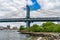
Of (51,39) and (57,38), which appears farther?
(57,38)

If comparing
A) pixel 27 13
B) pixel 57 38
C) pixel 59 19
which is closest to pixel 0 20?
pixel 27 13

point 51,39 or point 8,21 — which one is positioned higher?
point 51,39

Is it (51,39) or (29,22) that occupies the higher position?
(51,39)

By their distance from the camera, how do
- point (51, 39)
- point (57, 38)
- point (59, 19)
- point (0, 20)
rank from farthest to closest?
point (0, 20), point (59, 19), point (57, 38), point (51, 39)

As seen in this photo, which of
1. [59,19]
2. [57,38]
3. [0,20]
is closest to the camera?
[57,38]

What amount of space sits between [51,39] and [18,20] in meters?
99.4

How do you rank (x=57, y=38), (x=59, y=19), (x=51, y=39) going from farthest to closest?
(x=59, y=19), (x=57, y=38), (x=51, y=39)

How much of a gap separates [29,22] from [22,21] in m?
5.48

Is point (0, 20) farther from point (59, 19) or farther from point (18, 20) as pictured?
point (59, 19)

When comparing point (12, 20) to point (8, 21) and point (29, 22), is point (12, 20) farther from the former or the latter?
point (29, 22)

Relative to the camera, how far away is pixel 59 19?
402 feet

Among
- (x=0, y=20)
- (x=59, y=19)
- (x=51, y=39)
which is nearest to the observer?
(x=51, y=39)

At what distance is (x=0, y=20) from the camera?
131 metres

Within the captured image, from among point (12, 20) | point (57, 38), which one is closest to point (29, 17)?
point (12, 20)
